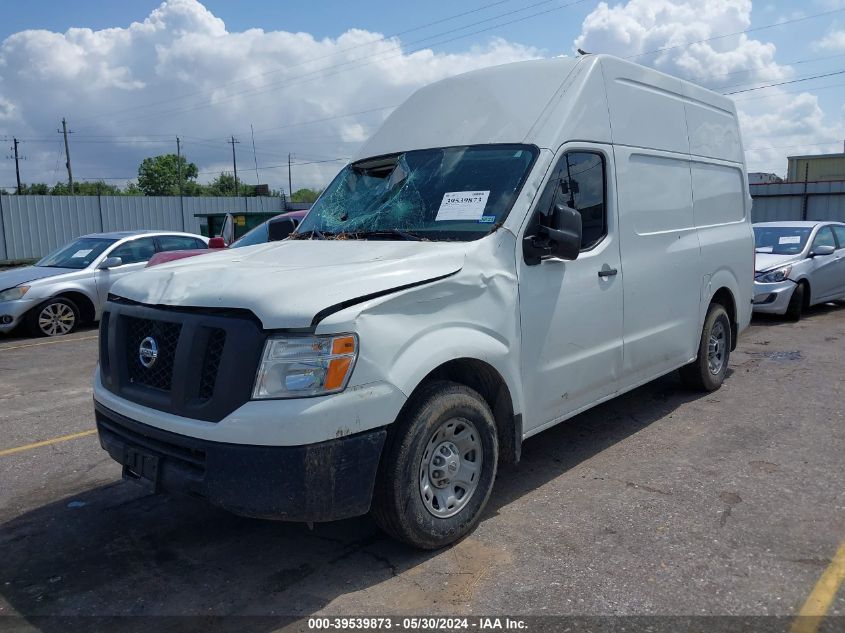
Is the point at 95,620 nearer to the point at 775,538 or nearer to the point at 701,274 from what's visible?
the point at 775,538

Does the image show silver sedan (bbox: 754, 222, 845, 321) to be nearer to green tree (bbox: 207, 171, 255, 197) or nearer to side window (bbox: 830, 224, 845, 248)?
side window (bbox: 830, 224, 845, 248)

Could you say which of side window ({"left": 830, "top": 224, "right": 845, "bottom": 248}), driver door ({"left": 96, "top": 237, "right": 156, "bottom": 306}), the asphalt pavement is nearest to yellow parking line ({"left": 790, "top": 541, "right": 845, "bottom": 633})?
the asphalt pavement

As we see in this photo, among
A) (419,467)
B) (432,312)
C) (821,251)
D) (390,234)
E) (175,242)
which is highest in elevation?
(390,234)

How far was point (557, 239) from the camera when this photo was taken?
3.94m

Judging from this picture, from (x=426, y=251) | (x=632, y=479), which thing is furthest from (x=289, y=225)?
(x=632, y=479)

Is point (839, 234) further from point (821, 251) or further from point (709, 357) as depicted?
point (709, 357)

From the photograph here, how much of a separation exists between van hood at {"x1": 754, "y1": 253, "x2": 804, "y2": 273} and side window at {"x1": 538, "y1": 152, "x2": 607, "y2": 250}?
7300mm

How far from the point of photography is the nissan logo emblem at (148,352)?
3424 millimetres

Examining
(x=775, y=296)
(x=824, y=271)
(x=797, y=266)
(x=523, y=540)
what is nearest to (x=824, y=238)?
(x=824, y=271)

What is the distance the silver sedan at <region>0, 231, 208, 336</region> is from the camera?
A: 10703 mm

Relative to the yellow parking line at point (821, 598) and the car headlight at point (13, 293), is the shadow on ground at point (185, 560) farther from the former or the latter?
the car headlight at point (13, 293)

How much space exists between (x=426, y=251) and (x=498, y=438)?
3.78 ft

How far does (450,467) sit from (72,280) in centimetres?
939

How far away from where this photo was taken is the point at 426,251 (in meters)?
3.68
